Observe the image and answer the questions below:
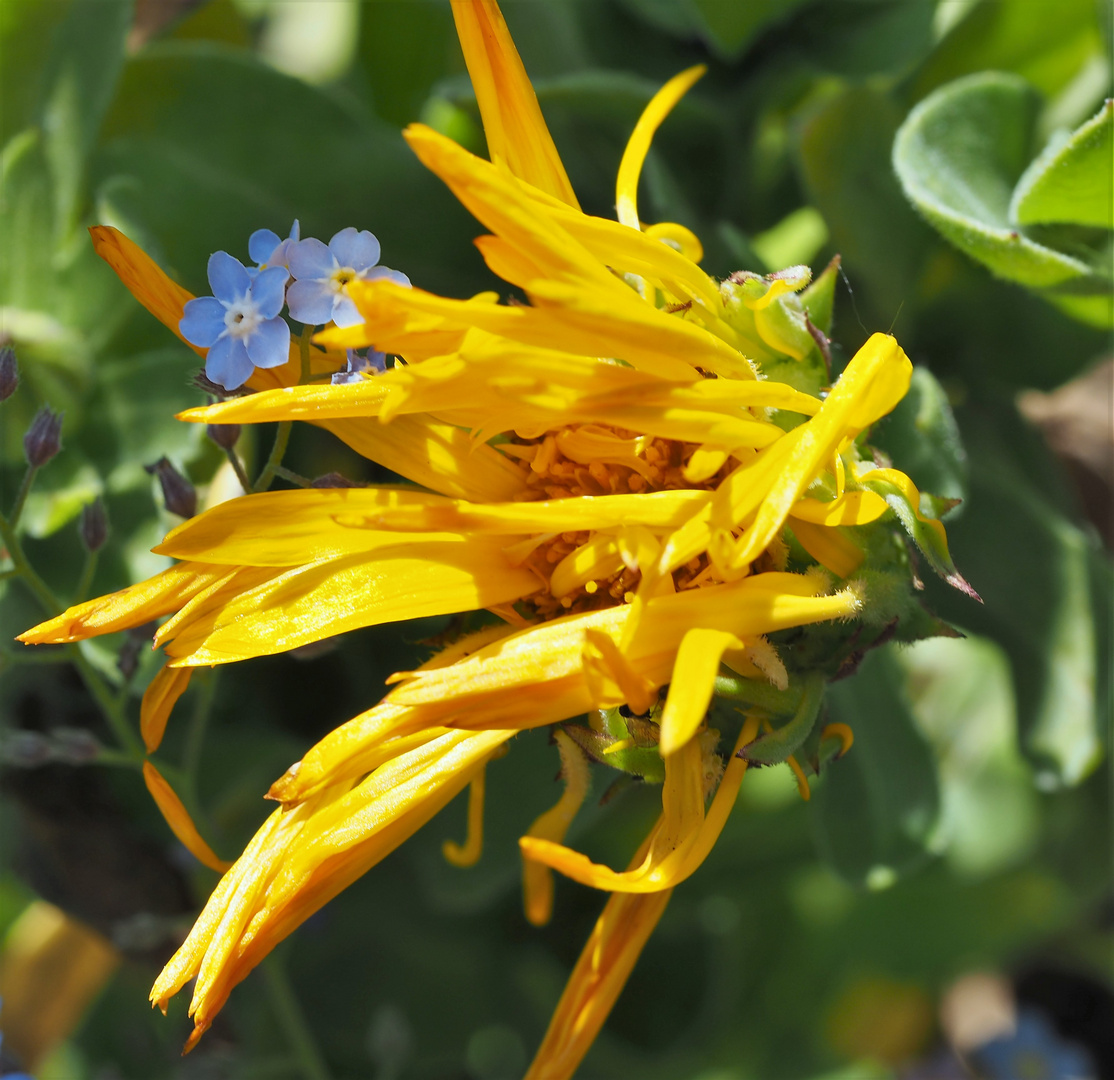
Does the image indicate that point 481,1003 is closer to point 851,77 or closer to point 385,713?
point 385,713

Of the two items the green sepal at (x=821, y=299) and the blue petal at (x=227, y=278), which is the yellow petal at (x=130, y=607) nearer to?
the blue petal at (x=227, y=278)

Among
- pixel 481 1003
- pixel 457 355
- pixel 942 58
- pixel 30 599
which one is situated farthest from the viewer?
pixel 481 1003

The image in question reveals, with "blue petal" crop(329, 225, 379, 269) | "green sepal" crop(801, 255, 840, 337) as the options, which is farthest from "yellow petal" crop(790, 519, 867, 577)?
"blue petal" crop(329, 225, 379, 269)

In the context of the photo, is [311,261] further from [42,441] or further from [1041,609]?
[1041,609]

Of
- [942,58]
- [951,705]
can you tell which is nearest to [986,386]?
[942,58]

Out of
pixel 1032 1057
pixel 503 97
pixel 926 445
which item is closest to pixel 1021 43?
pixel 926 445

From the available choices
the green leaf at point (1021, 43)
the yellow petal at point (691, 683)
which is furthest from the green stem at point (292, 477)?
the green leaf at point (1021, 43)
